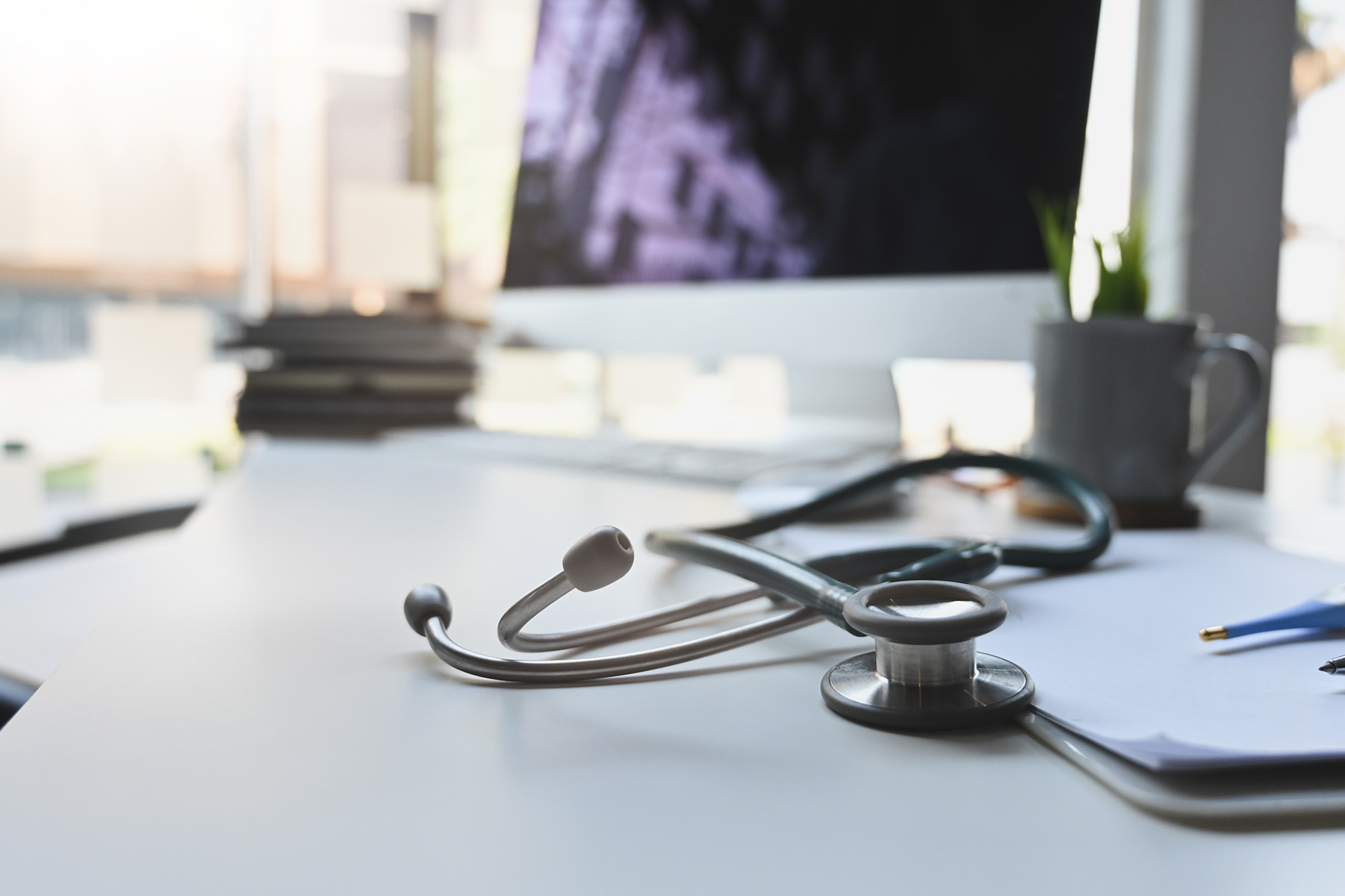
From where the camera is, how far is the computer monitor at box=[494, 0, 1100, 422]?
735mm

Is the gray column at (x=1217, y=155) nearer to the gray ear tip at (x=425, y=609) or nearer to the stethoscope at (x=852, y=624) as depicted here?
the stethoscope at (x=852, y=624)

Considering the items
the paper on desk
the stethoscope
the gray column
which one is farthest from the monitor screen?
the stethoscope

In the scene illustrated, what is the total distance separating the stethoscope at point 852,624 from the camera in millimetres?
256

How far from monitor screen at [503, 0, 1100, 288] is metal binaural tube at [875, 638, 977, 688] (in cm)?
53

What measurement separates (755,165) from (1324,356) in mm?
1241

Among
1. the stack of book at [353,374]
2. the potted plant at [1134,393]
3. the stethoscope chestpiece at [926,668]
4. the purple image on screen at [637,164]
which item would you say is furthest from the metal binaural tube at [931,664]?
the stack of book at [353,374]

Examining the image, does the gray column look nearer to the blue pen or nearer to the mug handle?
the mug handle

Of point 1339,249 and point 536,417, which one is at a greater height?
point 1339,249

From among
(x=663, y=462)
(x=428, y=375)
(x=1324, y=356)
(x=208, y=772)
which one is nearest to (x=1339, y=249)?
(x=1324, y=356)

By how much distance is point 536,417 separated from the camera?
1.39m

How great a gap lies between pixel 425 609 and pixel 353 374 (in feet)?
2.62

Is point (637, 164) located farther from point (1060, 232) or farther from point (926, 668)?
point (926, 668)

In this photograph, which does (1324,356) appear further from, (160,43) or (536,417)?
(160,43)

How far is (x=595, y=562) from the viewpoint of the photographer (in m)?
0.29
